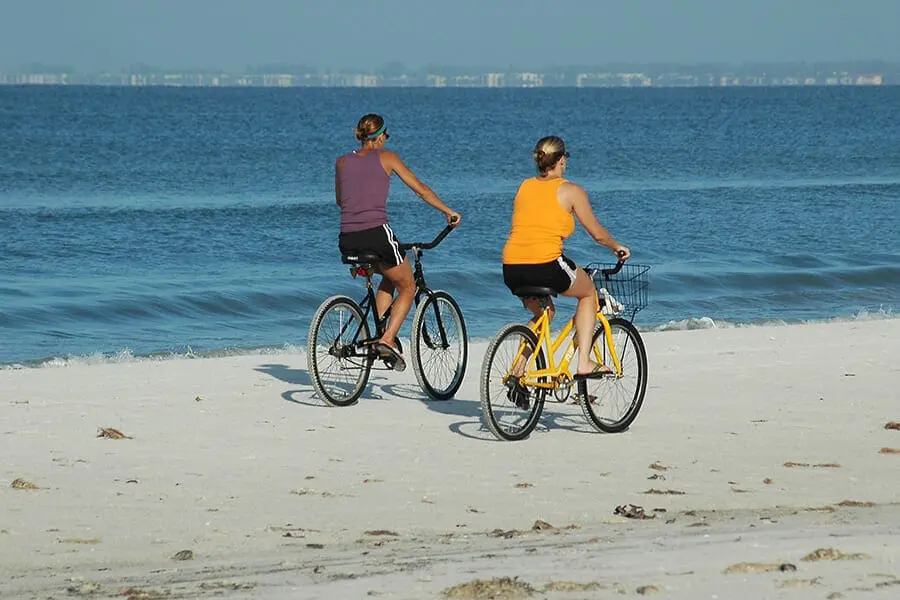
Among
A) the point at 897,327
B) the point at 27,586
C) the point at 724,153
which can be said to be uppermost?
the point at 724,153

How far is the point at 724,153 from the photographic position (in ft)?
207

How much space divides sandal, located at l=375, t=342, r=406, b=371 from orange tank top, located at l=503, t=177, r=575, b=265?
166 centimetres

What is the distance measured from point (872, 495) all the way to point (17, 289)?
50.7ft

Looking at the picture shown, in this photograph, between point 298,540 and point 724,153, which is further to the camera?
point 724,153

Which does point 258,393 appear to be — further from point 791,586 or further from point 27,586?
point 791,586

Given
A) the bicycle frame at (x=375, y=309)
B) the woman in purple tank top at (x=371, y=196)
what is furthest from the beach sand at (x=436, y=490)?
the woman in purple tank top at (x=371, y=196)

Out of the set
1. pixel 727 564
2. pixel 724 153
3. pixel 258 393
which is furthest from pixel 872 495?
pixel 724 153

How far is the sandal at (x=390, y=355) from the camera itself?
9.55 m

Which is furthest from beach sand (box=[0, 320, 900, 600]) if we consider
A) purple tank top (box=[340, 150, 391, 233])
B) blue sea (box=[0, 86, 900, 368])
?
blue sea (box=[0, 86, 900, 368])

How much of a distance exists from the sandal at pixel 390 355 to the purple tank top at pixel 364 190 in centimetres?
81

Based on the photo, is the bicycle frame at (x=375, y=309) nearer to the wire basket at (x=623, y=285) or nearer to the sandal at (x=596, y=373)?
the wire basket at (x=623, y=285)

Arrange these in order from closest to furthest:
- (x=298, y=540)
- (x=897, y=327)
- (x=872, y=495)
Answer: (x=298, y=540) < (x=872, y=495) < (x=897, y=327)

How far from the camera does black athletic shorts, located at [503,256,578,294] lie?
8.10 meters

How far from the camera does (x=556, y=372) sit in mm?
8305
